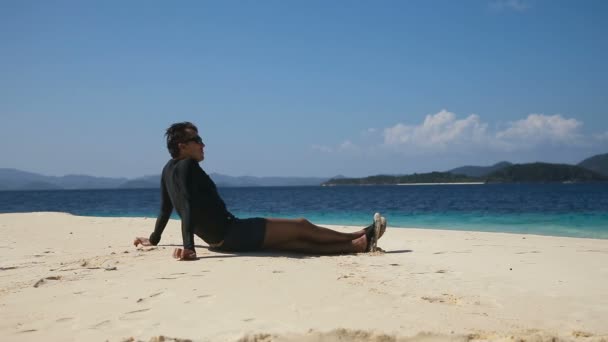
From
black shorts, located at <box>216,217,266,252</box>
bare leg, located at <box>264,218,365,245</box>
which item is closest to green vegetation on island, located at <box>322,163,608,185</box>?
bare leg, located at <box>264,218,365,245</box>

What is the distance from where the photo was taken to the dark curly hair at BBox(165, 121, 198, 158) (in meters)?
5.86

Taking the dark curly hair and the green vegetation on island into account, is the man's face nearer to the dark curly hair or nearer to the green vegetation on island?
the dark curly hair

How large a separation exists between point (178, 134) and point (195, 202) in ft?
3.06

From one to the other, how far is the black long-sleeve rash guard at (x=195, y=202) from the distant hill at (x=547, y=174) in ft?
495

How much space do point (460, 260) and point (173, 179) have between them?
379 cm

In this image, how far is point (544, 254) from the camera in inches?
261

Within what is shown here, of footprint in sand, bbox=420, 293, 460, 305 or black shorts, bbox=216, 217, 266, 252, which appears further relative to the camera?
black shorts, bbox=216, 217, 266, 252

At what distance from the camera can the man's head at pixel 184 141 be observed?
584 cm

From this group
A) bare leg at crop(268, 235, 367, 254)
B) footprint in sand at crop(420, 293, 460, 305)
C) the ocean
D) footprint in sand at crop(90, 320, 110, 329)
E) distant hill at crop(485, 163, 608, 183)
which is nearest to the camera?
footprint in sand at crop(90, 320, 110, 329)

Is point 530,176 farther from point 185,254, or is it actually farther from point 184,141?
point 185,254

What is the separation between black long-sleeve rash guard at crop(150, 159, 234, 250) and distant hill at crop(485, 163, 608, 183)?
150854mm

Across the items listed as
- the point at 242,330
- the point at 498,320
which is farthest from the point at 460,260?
the point at 242,330

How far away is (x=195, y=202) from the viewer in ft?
18.3

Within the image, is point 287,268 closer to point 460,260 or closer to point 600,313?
point 460,260
